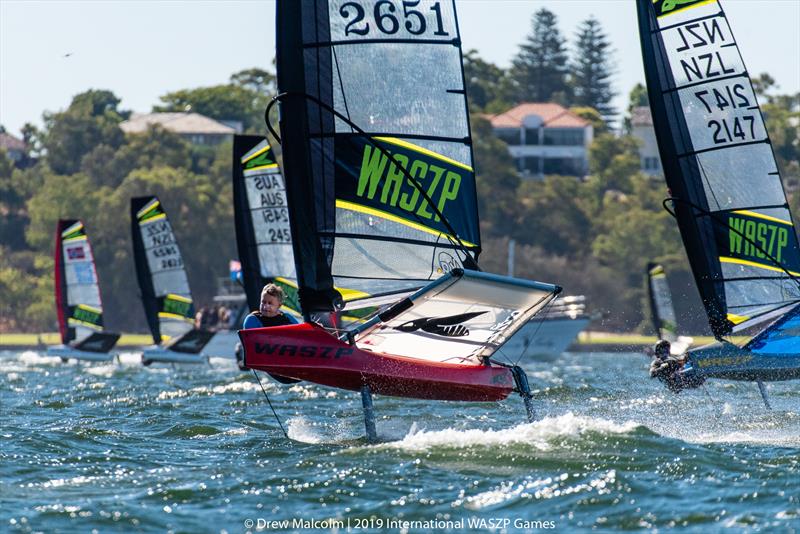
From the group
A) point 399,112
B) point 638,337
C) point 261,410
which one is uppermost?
point 399,112

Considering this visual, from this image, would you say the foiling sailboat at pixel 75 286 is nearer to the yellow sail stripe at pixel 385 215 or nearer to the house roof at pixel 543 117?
the yellow sail stripe at pixel 385 215

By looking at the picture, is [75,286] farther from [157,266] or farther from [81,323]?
[157,266]

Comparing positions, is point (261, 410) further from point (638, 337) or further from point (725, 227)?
point (638, 337)

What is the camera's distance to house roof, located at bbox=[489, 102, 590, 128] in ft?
311

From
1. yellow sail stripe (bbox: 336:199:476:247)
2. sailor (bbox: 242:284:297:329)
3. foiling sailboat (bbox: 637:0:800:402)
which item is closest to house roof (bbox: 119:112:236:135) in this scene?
foiling sailboat (bbox: 637:0:800:402)

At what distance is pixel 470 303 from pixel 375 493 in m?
2.84

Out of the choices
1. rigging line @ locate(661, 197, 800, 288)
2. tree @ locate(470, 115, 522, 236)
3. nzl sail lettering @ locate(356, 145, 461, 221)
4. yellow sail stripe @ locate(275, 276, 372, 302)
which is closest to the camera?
yellow sail stripe @ locate(275, 276, 372, 302)

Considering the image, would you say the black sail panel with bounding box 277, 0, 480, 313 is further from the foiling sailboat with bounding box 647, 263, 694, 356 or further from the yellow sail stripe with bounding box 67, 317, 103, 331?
the yellow sail stripe with bounding box 67, 317, 103, 331

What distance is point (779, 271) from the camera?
1579cm

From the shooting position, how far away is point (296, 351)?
34.8 ft

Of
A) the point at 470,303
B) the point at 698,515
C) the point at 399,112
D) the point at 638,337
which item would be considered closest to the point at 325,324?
the point at 470,303

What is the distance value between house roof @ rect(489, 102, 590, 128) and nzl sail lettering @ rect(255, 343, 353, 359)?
84487mm

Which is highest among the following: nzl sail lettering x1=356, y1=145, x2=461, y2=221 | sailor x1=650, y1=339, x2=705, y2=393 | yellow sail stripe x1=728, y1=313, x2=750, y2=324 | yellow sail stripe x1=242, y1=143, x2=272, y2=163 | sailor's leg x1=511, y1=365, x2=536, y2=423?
yellow sail stripe x1=242, y1=143, x2=272, y2=163

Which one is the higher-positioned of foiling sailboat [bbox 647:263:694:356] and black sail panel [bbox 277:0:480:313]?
black sail panel [bbox 277:0:480:313]
